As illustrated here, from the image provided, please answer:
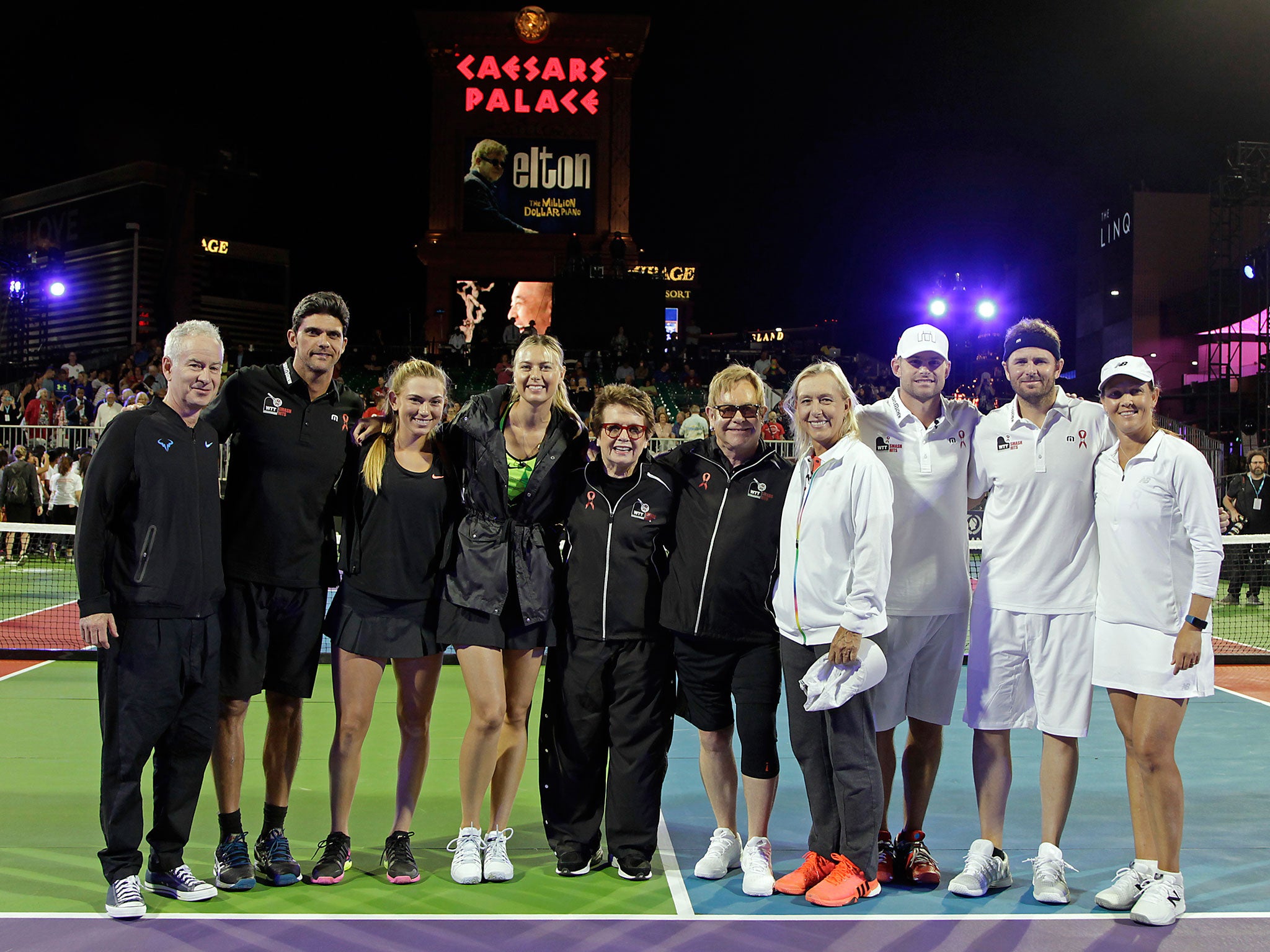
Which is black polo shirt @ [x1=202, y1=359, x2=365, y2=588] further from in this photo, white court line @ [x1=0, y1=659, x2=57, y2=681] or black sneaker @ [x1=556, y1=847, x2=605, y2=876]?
white court line @ [x1=0, y1=659, x2=57, y2=681]

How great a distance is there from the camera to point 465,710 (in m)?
7.98

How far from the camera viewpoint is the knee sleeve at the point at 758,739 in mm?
4633

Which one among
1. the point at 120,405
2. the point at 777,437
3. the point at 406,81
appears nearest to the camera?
the point at 777,437

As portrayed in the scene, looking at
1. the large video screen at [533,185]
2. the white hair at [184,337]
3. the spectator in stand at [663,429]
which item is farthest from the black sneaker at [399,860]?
the large video screen at [533,185]

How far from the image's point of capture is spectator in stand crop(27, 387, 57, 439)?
1942 cm

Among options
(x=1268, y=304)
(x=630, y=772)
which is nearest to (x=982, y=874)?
(x=630, y=772)

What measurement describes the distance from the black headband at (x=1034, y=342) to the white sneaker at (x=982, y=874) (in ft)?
7.28

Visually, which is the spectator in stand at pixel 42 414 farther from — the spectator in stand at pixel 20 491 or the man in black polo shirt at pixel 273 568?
the man in black polo shirt at pixel 273 568

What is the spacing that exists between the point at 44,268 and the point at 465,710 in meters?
40.3

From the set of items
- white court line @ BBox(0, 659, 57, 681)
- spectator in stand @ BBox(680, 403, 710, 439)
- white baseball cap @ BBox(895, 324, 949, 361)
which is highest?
spectator in stand @ BBox(680, 403, 710, 439)

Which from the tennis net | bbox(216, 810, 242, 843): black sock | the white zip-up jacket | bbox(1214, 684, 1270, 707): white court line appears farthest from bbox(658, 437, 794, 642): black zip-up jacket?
bbox(1214, 684, 1270, 707): white court line

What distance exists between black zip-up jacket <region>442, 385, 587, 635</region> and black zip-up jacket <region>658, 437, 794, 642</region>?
1.87 ft

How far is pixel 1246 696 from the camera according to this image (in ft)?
28.8

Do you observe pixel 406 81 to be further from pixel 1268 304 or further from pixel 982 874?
pixel 982 874
